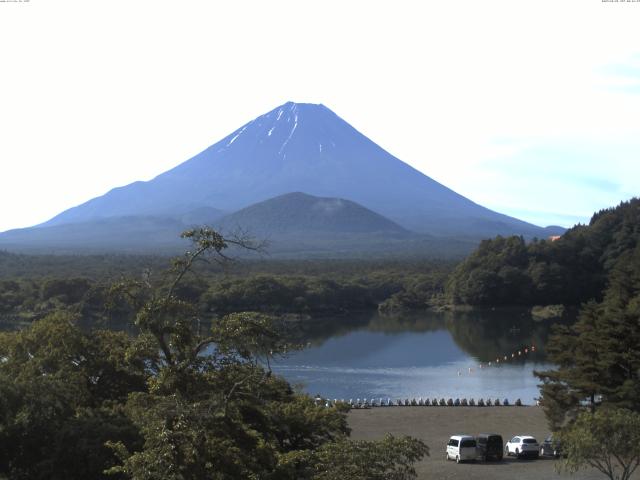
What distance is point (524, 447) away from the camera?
1706 centimetres

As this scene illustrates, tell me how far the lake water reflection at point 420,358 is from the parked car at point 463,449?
987 centimetres

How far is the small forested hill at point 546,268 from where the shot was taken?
5991cm

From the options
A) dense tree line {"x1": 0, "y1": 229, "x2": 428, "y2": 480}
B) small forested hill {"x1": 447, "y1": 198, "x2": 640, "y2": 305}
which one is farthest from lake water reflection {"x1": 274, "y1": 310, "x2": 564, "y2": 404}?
dense tree line {"x1": 0, "y1": 229, "x2": 428, "y2": 480}

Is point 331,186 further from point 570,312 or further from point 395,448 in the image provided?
point 395,448

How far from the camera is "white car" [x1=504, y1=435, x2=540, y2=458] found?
55.9 feet

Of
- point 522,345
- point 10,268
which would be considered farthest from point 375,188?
point 522,345

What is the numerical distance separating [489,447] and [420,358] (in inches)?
837

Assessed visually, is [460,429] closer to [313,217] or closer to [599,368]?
[599,368]

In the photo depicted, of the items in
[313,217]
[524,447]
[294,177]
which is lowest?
[524,447]

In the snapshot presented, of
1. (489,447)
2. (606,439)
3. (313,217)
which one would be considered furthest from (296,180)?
(606,439)

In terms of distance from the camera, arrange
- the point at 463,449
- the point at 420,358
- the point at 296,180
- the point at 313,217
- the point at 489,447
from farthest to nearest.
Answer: the point at 296,180 < the point at 313,217 < the point at 420,358 < the point at 489,447 < the point at 463,449

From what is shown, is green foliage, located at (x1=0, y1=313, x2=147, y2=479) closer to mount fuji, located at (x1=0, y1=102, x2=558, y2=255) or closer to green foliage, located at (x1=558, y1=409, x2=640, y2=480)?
green foliage, located at (x1=558, y1=409, x2=640, y2=480)

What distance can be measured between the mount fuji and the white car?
13987 centimetres

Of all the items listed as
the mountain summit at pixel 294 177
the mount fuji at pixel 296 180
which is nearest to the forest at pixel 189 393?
the mount fuji at pixel 296 180
